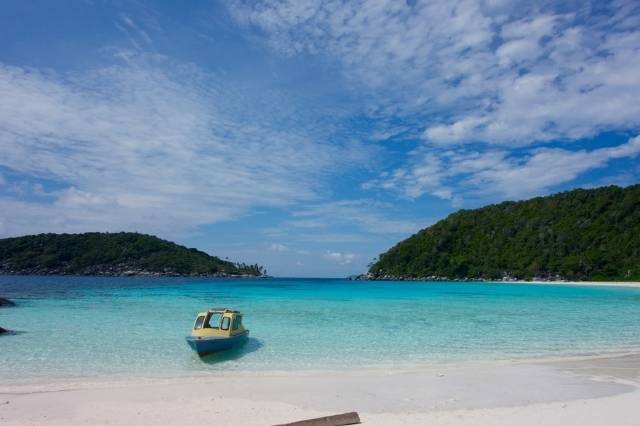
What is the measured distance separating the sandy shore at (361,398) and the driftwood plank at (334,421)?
396 millimetres

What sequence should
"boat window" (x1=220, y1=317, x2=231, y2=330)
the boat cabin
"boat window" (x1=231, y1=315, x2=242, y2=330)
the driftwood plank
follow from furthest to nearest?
1. "boat window" (x1=231, y1=315, x2=242, y2=330)
2. "boat window" (x1=220, y1=317, x2=231, y2=330)
3. the boat cabin
4. the driftwood plank

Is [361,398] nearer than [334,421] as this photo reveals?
No

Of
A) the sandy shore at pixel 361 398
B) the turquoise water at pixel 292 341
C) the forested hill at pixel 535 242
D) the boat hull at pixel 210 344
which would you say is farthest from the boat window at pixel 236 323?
the forested hill at pixel 535 242

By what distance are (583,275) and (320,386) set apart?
109506 mm

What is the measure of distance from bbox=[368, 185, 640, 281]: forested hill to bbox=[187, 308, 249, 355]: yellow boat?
3917 inches

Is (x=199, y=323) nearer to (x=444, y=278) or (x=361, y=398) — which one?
(x=361, y=398)

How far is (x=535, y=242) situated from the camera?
121750 mm

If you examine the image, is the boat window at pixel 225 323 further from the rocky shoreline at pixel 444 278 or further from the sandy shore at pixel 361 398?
the rocky shoreline at pixel 444 278

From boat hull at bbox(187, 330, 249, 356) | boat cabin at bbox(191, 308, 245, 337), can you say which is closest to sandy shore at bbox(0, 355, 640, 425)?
boat hull at bbox(187, 330, 249, 356)

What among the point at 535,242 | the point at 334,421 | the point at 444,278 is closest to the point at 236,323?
the point at 334,421

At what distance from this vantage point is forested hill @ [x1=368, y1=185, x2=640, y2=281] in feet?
336

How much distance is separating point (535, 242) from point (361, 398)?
125 metres

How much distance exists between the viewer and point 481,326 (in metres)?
24.5

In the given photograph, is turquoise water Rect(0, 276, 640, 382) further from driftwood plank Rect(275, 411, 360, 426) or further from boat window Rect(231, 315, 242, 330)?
driftwood plank Rect(275, 411, 360, 426)
